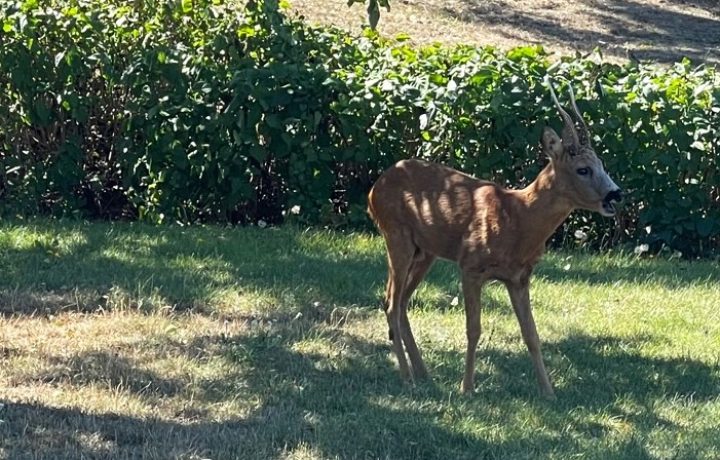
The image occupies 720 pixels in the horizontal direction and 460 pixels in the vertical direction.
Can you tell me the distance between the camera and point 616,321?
8477mm

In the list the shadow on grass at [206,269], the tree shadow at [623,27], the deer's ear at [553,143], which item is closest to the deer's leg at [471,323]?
the deer's ear at [553,143]

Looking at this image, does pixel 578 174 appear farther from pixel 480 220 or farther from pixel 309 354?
pixel 309 354

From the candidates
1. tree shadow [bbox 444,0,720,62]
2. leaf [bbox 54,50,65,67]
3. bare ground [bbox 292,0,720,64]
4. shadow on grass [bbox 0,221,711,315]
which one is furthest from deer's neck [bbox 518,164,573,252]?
tree shadow [bbox 444,0,720,62]

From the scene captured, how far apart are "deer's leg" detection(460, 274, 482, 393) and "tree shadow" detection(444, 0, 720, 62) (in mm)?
11174

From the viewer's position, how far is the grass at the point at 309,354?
6.29 meters

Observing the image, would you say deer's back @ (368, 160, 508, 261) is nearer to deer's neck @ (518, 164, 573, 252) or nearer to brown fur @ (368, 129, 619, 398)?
brown fur @ (368, 129, 619, 398)

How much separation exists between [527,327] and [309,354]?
4.15ft

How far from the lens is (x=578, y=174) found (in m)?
6.94

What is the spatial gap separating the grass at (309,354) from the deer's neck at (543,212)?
78 cm

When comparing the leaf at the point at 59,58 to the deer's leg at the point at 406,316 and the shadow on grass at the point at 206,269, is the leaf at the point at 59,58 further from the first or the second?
the deer's leg at the point at 406,316

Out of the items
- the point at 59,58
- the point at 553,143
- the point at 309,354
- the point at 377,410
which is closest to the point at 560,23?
the point at 59,58

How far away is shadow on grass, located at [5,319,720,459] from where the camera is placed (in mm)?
6164

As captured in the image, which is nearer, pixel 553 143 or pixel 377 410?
pixel 377 410

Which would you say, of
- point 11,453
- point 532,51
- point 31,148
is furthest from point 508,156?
point 11,453
